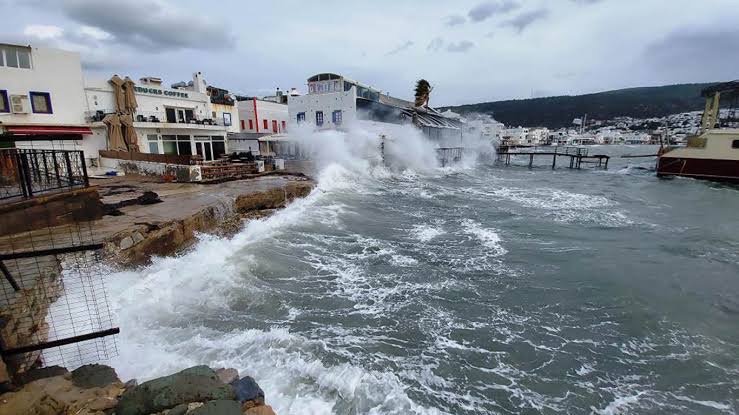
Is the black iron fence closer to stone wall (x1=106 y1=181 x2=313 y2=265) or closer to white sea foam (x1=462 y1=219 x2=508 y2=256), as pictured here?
stone wall (x1=106 y1=181 x2=313 y2=265)

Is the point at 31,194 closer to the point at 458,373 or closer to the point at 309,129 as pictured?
the point at 458,373

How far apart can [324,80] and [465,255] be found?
26.1 m

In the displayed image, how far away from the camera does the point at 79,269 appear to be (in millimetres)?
6613

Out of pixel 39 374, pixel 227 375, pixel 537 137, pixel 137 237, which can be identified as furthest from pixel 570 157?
pixel 537 137

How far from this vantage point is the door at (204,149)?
27144 millimetres

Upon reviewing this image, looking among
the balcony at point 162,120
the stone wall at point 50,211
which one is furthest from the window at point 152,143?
the stone wall at point 50,211

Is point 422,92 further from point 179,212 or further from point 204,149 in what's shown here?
point 179,212

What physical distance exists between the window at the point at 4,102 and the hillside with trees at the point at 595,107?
520 ft

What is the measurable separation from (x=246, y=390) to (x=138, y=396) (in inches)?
43.4

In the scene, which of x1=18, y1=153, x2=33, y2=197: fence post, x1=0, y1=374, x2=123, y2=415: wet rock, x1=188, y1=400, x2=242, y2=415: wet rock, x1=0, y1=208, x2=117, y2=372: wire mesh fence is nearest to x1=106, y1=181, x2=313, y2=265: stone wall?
x1=0, y1=208, x2=117, y2=372: wire mesh fence

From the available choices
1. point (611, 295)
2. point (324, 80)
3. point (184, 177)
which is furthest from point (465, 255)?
point (324, 80)

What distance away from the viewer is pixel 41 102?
728 inches

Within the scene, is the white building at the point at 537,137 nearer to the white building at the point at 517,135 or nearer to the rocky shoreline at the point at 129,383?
the white building at the point at 517,135

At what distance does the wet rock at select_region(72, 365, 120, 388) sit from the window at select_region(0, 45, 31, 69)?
21.5 m
